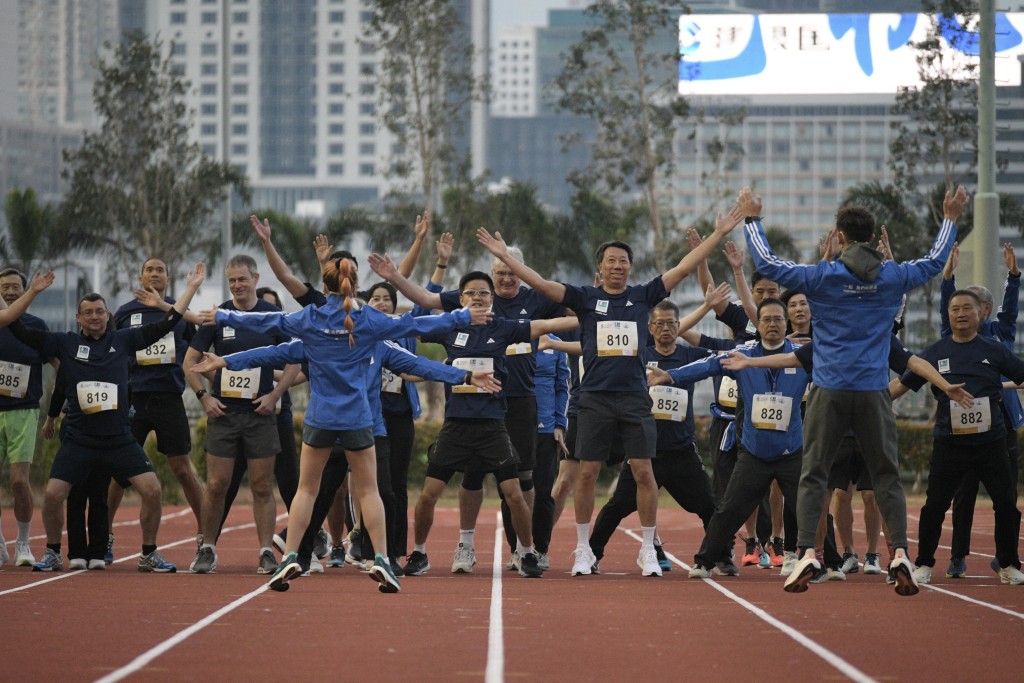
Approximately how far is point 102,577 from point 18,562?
121cm

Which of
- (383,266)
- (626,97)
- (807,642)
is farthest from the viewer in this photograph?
(626,97)

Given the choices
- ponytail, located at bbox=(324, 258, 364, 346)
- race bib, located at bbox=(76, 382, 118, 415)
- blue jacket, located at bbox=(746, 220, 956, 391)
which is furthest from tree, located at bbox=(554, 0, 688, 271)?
blue jacket, located at bbox=(746, 220, 956, 391)

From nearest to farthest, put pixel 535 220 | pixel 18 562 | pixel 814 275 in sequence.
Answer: pixel 814 275
pixel 18 562
pixel 535 220

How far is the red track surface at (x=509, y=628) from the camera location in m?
7.54

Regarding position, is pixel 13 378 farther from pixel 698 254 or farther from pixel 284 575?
pixel 698 254

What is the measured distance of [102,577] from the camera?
12180 millimetres

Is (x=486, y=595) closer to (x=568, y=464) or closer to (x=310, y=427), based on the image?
(x=310, y=427)

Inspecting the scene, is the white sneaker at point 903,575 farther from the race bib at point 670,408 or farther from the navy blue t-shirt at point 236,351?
the navy blue t-shirt at point 236,351

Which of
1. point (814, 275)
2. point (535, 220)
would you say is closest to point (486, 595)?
point (814, 275)

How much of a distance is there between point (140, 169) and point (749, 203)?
34069 mm

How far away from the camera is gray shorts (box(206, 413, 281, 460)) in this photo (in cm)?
1257

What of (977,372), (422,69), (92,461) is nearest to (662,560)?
(977,372)

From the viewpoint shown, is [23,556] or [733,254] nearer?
[733,254]

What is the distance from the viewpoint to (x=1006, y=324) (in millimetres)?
13305
